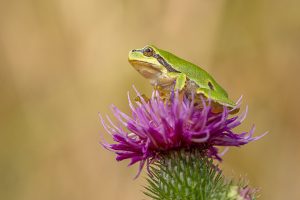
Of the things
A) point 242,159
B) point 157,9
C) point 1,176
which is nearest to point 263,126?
point 242,159

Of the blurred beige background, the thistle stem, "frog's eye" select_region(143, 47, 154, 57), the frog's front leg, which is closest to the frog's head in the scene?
"frog's eye" select_region(143, 47, 154, 57)

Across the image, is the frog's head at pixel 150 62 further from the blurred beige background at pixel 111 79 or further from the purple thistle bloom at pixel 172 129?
the blurred beige background at pixel 111 79

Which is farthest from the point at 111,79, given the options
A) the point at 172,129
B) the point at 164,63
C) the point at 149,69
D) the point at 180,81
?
the point at 172,129

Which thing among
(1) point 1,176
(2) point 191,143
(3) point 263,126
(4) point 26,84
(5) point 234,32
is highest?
(5) point 234,32

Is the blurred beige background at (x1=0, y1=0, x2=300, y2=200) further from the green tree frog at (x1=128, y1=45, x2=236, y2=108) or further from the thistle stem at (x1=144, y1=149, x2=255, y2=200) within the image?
the green tree frog at (x1=128, y1=45, x2=236, y2=108)

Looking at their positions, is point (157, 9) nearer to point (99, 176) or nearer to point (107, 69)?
point (107, 69)

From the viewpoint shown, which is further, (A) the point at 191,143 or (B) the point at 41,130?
(B) the point at 41,130

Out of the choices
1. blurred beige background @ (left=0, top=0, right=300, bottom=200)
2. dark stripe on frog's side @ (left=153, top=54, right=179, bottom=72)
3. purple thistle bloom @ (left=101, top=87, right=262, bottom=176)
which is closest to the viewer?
purple thistle bloom @ (left=101, top=87, right=262, bottom=176)

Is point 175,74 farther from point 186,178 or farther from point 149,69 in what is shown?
point 186,178
